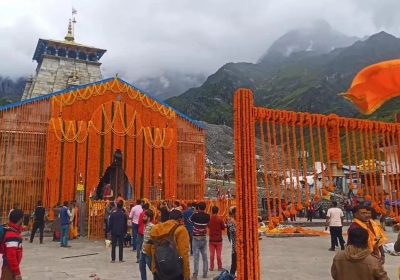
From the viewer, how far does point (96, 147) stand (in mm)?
16844

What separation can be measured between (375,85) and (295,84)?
12243 cm

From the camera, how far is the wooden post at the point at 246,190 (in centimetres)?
508

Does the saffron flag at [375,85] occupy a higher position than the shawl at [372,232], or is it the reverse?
the saffron flag at [375,85]

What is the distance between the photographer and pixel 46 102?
16500mm

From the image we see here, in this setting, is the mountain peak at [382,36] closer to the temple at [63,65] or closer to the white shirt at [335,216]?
the temple at [63,65]

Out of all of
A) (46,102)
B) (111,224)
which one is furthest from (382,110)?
(111,224)

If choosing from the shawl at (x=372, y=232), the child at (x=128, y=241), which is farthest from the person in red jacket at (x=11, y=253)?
the child at (x=128, y=241)

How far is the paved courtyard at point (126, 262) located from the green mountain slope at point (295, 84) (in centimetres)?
5275

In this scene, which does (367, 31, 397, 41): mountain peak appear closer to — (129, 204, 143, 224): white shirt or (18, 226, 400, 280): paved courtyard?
(18, 226, 400, 280): paved courtyard

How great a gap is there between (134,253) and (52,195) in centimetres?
650

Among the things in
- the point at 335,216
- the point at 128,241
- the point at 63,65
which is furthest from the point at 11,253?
the point at 63,65

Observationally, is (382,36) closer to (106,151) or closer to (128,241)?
(106,151)

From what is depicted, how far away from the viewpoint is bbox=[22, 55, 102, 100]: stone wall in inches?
1099

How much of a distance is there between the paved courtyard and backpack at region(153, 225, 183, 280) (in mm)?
3365
